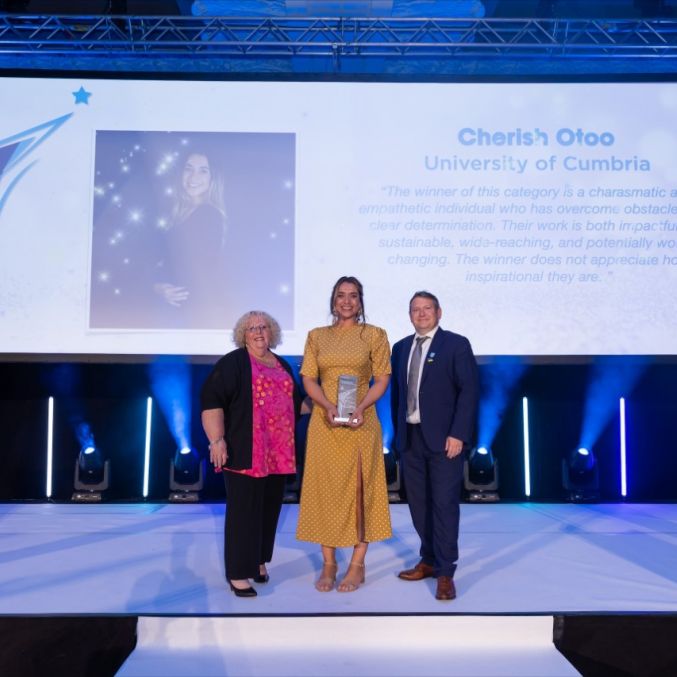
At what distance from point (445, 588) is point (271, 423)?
3.20ft

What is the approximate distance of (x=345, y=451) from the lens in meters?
3.06

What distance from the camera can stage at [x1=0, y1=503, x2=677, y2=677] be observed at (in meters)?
2.56

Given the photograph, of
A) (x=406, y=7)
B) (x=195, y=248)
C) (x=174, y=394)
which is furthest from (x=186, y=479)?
(x=406, y=7)

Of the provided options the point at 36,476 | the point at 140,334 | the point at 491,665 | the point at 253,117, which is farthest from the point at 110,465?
the point at 491,665

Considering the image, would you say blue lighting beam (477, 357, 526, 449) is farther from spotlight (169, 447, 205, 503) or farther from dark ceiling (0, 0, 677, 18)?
dark ceiling (0, 0, 677, 18)

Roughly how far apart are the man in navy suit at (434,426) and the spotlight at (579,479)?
222cm

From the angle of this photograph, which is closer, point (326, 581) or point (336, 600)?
point (336, 600)

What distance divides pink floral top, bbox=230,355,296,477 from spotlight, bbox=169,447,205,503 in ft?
7.18

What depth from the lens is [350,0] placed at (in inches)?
194

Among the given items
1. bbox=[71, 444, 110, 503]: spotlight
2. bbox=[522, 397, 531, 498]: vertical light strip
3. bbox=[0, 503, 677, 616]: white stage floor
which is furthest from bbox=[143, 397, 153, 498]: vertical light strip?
bbox=[522, 397, 531, 498]: vertical light strip

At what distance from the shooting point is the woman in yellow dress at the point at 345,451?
305cm

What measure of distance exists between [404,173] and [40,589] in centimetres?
340

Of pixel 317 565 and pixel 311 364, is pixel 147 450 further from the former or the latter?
pixel 311 364

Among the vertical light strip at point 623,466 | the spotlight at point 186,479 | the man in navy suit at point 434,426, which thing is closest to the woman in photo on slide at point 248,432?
the man in navy suit at point 434,426
